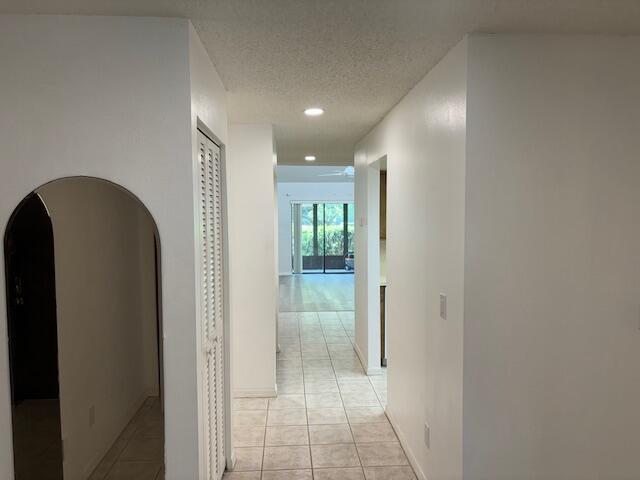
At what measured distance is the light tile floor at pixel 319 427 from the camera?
2.97 meters

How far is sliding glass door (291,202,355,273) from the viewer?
1386 centimetres

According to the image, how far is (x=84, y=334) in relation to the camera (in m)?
1.99

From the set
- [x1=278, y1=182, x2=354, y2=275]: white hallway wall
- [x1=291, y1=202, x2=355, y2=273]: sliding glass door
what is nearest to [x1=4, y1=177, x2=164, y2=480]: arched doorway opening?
[x1=278, y1=182, x2=354, y2=275]: white hallway wall

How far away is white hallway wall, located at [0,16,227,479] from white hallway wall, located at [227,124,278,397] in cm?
209

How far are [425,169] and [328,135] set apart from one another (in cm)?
218

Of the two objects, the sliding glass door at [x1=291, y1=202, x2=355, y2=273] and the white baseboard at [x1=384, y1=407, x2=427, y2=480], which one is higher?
the sliding glass door at [x1=291, y1=202, x2=355, y2=273]

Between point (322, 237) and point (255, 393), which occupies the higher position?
point (322, 237)

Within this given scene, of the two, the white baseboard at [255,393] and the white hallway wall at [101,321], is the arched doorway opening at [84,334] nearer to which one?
the white hallway wall at [101,321]

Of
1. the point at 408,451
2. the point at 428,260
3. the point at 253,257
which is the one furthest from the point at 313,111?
the point at 408,451

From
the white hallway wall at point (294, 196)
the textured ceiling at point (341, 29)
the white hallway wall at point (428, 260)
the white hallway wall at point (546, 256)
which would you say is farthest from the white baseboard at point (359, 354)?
the white hallway wall at point (294, 196)

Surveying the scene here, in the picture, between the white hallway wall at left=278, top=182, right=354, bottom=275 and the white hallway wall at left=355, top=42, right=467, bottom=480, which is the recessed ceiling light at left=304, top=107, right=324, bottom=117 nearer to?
the white hallway wall at left=355, top=42, right=467, bottom=480

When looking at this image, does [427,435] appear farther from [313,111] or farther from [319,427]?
[313,111]

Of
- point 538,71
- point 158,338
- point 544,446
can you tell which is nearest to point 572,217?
point 538,71

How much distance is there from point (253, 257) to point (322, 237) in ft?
33.0
